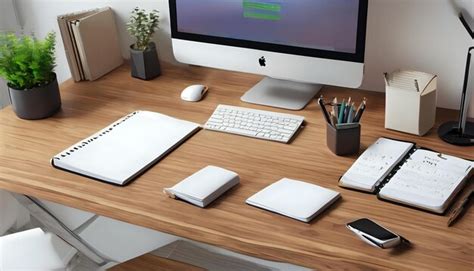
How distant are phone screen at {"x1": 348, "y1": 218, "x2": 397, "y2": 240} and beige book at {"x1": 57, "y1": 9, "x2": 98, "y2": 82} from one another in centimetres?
113

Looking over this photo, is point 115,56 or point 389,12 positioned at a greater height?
point 389,12

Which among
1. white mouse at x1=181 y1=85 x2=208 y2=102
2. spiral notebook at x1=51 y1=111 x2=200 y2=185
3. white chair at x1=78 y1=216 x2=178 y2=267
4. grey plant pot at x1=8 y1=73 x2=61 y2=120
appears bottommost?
white chair at x1=78 y1=216 x2=178 y2=267

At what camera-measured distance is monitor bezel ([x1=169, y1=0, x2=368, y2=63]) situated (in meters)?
1.60

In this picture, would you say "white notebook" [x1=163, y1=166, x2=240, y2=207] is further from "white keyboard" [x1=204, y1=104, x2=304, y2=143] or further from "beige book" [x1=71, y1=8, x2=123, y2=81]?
"beige book" [x1=71, y1=8, x2=123, y2=81]

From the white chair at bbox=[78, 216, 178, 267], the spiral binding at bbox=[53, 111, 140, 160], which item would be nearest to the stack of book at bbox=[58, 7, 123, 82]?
the spiral binding at bbox=[53, 111, 140, 160]

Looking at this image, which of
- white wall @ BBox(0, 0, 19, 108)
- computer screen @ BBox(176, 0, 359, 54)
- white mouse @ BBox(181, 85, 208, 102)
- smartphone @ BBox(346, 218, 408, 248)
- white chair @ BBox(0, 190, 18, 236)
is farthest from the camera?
white wall @ BBox(0, 0, 19, 108)

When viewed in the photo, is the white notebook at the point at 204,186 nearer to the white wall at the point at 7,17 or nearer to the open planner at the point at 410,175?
the open planner at the point at 410,175

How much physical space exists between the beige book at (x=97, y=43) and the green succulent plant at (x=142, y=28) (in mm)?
91

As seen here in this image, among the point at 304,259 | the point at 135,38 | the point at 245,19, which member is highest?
the point at 245,19

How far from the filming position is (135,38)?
85.5 inches

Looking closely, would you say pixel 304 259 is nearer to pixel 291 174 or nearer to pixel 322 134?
pixel 291 174

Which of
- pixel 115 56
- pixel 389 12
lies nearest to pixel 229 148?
pixel 389 12

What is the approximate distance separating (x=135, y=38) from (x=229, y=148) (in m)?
0.74

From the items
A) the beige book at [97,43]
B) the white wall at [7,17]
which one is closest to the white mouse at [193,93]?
the beige book at [97,43]
